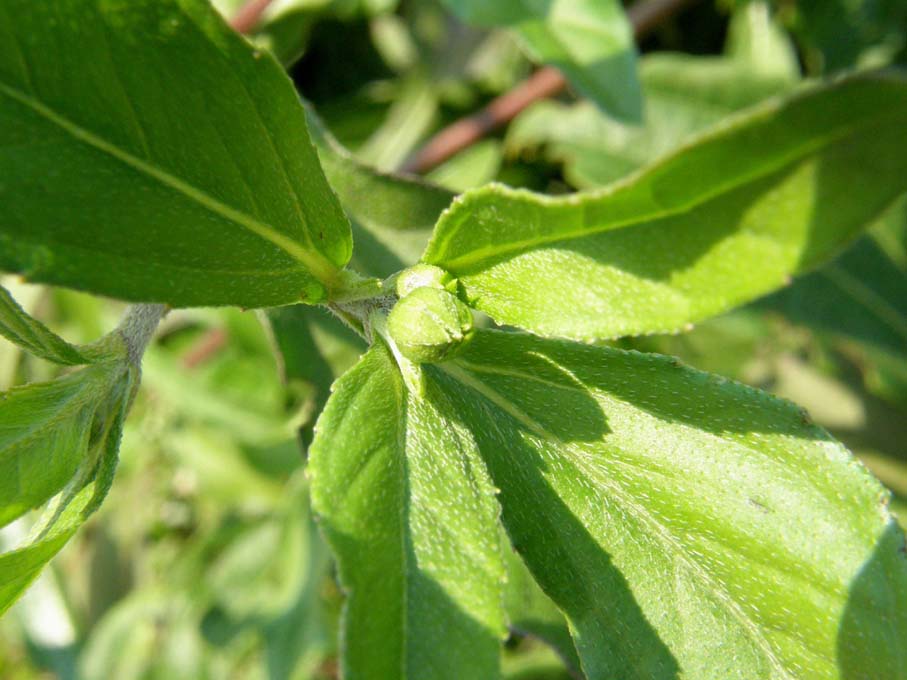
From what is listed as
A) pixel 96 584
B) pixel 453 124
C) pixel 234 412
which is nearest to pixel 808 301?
pixel 453 124

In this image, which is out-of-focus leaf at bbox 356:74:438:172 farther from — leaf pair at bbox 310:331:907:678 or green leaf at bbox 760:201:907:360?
leaf pair at bbox 310:331:907:678

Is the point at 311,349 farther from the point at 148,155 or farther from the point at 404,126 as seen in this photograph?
the point at 404,126

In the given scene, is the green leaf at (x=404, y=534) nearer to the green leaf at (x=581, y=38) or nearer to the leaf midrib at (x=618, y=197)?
the leaf midrib at (x=618, y=197)

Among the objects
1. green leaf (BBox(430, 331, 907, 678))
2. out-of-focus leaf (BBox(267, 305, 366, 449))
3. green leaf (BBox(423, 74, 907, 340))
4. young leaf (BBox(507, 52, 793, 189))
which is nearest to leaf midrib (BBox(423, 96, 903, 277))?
green leaf (BBox(423, 74, 907, 340))

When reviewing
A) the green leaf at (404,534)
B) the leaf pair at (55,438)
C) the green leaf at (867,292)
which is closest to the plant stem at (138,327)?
the leaf pair at (55,438)

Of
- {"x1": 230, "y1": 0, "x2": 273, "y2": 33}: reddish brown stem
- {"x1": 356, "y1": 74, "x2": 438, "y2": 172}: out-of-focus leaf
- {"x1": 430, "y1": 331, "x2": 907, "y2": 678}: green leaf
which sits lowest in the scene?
{"x1": 430, "y1": 331, "x2": 907, "y2": 678}: green leaf

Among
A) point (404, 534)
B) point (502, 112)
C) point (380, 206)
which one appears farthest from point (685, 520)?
point (502, 112)
